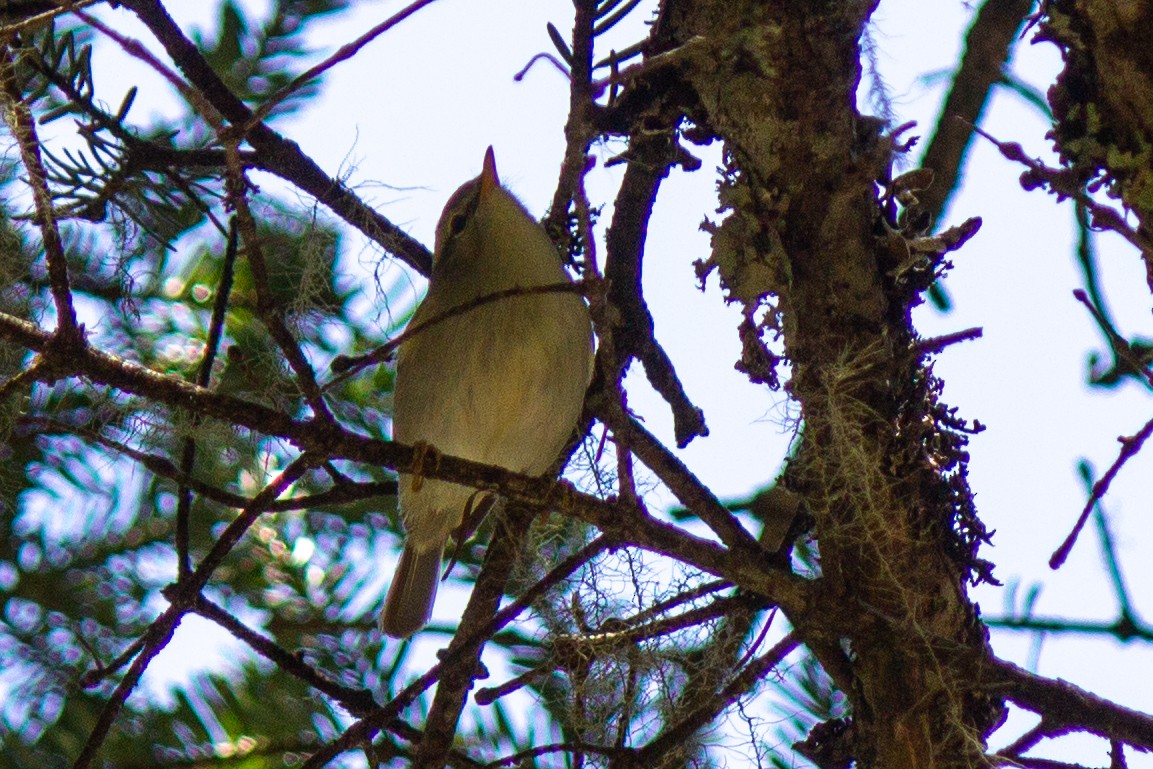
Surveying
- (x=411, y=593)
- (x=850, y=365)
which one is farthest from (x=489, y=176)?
(x=850, y=365)

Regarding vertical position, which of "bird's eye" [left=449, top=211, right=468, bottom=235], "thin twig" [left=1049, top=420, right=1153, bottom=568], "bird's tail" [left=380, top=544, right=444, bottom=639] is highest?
"bird's eye" [left=449, top=211, right=468, bottom=235]

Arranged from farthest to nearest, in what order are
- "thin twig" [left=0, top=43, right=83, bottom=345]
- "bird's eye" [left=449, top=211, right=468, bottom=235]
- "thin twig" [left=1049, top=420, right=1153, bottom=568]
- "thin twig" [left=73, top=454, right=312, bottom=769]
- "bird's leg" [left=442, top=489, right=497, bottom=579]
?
"bird's eye" [left=449, top=211, right=468, bottom=235] → "bird's leg" [left=442, top=489, right=497, bottom=579] → "thin twig" [left=73, top=454, right=312, bottom=769] → "thin twig" [left=0, top=43, right=83, bottom=345] → "thin twig" [left=1049, top=420, right=1153, bottom=568]

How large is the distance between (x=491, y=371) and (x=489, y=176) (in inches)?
33.4

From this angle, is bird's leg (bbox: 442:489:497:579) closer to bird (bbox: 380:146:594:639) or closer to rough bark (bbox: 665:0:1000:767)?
bird (bbox: 380:146:594:639)

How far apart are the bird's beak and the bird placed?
0.18 metres

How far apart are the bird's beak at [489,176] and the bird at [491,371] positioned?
18 cm

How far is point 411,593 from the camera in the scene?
3.52 m

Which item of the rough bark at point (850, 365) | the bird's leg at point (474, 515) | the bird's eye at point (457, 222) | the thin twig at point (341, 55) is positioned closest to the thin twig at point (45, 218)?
the thin twig at point (341, 55)

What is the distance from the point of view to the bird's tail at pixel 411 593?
315 cm

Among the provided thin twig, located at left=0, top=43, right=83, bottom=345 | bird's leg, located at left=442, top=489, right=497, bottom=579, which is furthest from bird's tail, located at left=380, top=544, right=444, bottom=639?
thin twig, located at left=0, top=43, right=83, bottom=345

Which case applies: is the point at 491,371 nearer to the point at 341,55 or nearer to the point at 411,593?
the point at 411,593

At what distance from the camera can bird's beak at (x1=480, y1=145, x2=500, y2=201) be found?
3.85m

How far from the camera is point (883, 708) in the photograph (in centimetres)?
225

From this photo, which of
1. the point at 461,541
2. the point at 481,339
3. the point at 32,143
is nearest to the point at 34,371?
the point at 32,143
